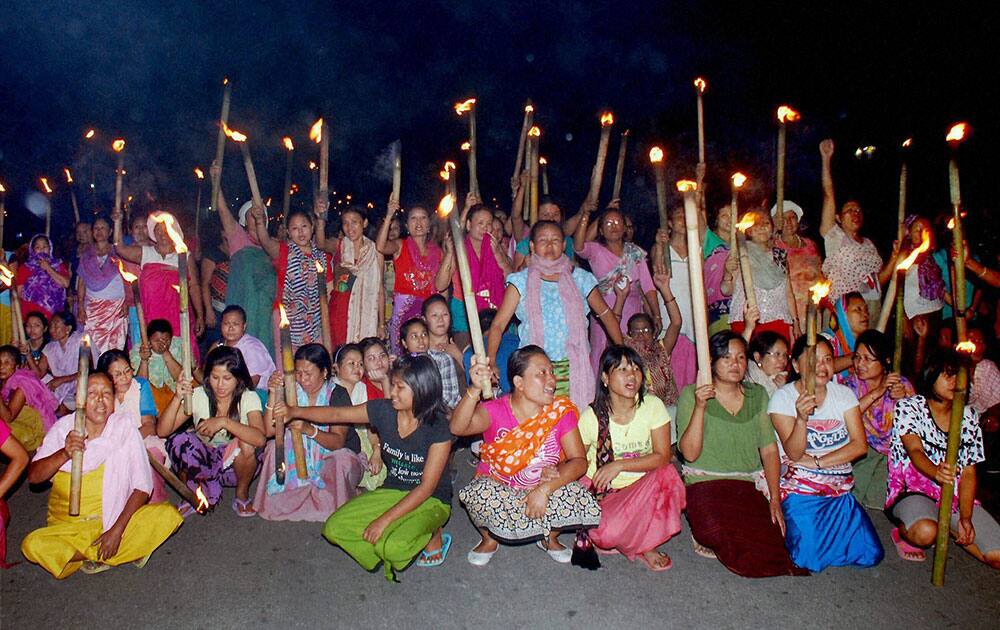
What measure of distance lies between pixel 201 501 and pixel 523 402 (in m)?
2.26

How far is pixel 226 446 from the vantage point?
4.54 m

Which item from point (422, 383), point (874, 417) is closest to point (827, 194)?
point (874, 417)

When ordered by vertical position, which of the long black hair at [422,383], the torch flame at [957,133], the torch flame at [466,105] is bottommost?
the long black hair at [422,383]

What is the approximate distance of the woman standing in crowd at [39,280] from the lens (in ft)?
23.2

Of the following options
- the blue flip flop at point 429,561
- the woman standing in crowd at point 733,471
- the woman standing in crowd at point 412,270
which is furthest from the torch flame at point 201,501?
the woman standing in crowd at point 733,471

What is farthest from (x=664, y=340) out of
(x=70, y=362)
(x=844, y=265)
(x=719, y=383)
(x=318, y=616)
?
(x=70, y=362)

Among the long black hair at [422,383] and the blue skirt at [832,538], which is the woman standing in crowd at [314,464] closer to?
the long black hair at [422,383]

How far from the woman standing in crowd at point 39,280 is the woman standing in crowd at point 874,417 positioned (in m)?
7.82

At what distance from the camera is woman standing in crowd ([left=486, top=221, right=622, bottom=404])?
480 centimetres

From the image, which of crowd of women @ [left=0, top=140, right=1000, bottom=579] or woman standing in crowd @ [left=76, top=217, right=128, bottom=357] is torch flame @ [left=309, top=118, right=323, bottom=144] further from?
woman standing in crowd @ [left=76, top=217, right=128, bottom=357]

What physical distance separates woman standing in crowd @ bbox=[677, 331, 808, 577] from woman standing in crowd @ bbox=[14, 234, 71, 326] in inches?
271

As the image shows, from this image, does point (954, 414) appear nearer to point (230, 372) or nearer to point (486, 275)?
point (486, 275)

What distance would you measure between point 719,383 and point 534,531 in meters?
1.46

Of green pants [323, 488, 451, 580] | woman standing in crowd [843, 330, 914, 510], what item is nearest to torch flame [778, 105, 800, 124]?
woman standing in crowd [843, 330, 914, 510]
